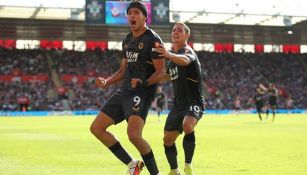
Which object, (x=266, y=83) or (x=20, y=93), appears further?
(x=266, y=83)

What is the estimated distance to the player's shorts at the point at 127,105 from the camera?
7047 millimetres

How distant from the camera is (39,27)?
5269 cm

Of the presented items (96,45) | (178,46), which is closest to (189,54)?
(178,46)

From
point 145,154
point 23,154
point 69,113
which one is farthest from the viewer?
point 69,113

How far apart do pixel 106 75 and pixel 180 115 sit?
5010cm

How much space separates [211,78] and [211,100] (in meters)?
4.46

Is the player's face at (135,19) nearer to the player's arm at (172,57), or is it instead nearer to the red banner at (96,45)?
the player's arm at (172,57)

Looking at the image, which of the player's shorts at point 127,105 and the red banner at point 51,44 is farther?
the red banner at point 51,44

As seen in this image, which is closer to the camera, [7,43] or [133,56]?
[133,56]

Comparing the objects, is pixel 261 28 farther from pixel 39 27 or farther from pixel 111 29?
pixel 39 27

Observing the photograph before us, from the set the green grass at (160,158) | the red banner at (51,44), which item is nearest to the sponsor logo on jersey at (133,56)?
the green grass at (160,158)

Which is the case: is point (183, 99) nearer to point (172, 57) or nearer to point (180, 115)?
point (180, 115)

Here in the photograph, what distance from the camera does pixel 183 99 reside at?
8492mm

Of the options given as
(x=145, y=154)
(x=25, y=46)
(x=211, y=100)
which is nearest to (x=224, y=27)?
(x=211, y=100)
